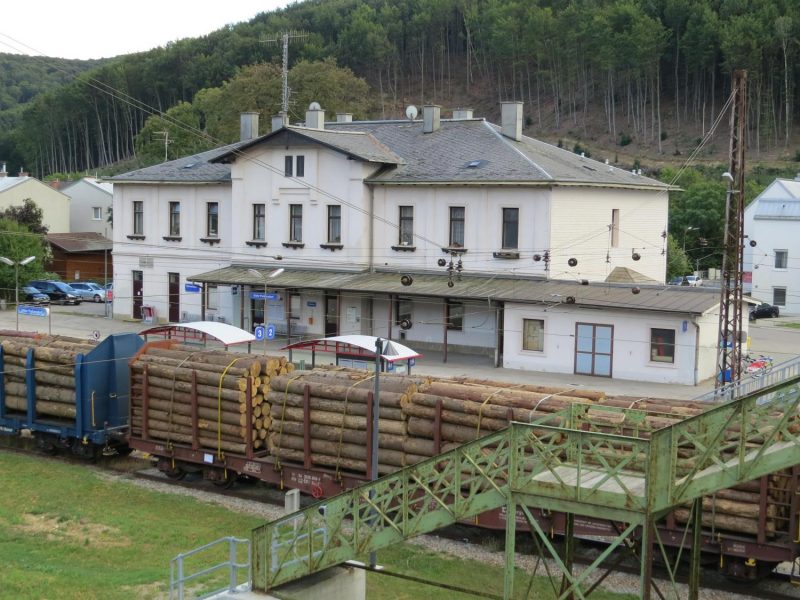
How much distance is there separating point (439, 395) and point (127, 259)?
38771 mm

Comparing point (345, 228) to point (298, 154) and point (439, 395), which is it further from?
point (439, 395)

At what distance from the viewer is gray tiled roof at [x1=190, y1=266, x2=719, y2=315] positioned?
38.2 m

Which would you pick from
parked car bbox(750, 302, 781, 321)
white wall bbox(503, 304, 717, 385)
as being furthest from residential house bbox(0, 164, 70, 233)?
parked car bbox(750, 302, 781, 321)

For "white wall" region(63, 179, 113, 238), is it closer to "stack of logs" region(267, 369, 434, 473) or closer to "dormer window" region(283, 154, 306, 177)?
"dormer window" region(283, 154, 306, 177)

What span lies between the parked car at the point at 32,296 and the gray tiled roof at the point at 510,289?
55.6ft

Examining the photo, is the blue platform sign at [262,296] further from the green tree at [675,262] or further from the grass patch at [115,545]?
the green tree at [675,262]

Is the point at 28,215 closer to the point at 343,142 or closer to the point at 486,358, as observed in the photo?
the point at 343,142

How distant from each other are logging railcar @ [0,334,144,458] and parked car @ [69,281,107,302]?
3772 cm

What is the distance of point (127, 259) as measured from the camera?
55.9 meters

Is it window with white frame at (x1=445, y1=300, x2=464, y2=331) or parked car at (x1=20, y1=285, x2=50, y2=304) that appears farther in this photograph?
parked car at (x1=20, y1=285, x2=50, y2=304)

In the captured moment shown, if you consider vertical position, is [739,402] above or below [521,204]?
below

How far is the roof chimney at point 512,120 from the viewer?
47000 millimetres

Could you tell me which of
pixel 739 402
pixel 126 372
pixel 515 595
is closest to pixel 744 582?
pixel 515 595

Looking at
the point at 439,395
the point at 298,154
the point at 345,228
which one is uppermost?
the point at 298,154
